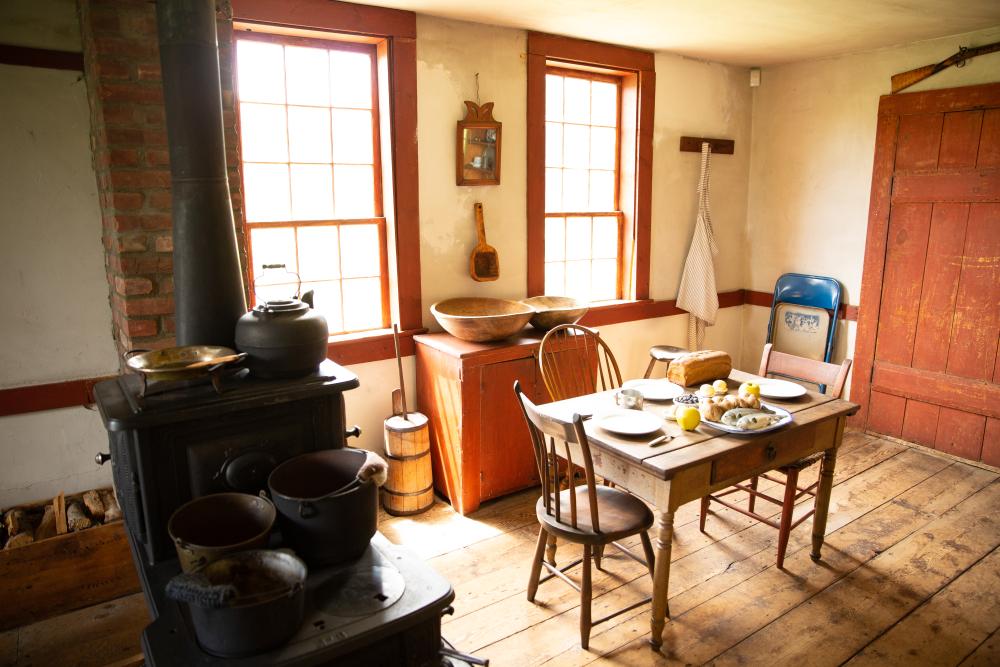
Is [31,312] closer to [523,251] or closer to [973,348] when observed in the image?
[523,251]

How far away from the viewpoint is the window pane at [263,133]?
3.28m

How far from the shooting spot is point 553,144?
430cm

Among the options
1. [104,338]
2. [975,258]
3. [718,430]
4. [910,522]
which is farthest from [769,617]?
[104,338]

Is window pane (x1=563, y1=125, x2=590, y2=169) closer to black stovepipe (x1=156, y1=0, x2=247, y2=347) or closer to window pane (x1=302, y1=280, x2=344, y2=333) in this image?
window pane (x1=302, y1=280, x2=344, y2=333)

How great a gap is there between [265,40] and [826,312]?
411 centimetres

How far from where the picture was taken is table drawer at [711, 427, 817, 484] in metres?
2.44

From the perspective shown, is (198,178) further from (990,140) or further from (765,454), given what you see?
(990,140)

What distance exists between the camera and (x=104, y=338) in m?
→ 2.86

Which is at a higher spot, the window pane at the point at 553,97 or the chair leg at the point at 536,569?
the window pane at the point at 553,97

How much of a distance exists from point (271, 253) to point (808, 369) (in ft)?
9.22

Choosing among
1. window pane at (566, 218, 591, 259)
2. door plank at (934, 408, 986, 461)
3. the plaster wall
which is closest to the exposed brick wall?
window pane at (566, 218, 591, 259)

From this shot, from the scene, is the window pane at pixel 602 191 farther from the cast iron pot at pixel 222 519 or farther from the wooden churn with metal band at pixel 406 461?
the cast iron pot at pixel 222 519

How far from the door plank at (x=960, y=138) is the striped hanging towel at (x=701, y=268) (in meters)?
1.47

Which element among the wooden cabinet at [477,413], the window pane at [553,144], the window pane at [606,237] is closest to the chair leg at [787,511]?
the wooden cabinet at [477,413]
